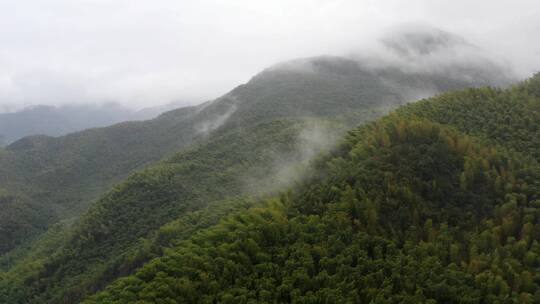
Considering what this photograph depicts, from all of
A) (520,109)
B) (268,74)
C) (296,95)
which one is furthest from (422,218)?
(268,74)

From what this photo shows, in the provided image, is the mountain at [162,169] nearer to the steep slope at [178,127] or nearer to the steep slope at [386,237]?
the steep slope at [178,127]

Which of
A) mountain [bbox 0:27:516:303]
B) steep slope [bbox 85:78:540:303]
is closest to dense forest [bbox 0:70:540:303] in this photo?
steep slope [bbox 85:78:540:303]

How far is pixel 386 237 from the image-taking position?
1377 inches

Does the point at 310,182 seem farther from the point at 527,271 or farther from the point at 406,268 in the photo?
the point at 527,271

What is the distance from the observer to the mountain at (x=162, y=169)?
198ft

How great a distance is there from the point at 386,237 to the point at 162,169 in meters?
54.9

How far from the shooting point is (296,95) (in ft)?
467

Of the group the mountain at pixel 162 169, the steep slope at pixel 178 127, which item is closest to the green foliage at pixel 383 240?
the mountain at pixel 162 169

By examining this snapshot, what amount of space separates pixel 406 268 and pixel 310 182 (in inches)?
584

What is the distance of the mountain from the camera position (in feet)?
198

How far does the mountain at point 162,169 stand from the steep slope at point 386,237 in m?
10.9

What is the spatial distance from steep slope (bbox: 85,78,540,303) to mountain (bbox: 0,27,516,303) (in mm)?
10897

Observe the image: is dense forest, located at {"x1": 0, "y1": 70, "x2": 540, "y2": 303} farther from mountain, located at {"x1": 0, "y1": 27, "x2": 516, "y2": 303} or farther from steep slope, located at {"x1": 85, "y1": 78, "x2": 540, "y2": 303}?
mountain, located at {"x1": 0, "y1": 27, "x2": 516, "y2": 303}

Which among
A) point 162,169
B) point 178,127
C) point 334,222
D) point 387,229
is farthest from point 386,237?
point 178,127
